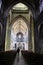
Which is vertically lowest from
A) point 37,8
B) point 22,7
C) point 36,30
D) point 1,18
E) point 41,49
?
point 41,49

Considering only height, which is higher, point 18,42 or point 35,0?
point 35,0

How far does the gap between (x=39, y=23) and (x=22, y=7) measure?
32.3 feet

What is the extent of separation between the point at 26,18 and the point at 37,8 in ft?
28.1

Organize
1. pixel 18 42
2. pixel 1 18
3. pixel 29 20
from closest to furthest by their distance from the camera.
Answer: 1. pixel 1 18
2. pixel 29 20
3. pixel 18 42

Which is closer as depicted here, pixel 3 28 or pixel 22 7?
pixel 3 28

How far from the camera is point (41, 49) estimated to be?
20.1 m

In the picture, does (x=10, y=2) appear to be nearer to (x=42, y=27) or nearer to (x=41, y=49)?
(x=42, y=27)

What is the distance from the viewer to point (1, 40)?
19.9m

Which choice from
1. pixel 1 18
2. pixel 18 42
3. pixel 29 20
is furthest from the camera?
pixel 18 42

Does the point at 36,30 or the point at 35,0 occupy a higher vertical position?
the point at 35,0

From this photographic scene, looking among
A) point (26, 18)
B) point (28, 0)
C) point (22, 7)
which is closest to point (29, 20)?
point (26, 18)

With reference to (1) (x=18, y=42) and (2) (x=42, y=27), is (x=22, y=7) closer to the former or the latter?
(2) (x=42, y=27)

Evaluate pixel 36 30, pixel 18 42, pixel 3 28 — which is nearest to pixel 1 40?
pixel 3 28

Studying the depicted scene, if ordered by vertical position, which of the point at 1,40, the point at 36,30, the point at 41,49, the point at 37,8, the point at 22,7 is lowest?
the point at 41,49
